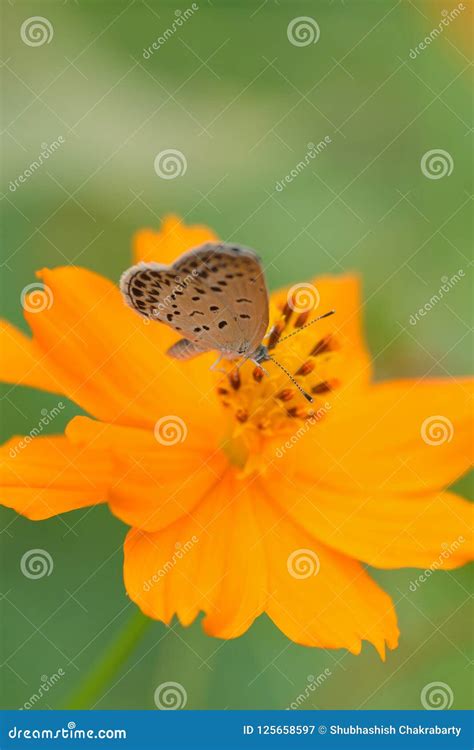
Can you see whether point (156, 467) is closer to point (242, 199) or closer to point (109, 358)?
point (109, 358)

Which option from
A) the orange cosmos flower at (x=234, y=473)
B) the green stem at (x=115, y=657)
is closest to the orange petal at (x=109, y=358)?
the orange cosmos flower at (x=234, y=473)

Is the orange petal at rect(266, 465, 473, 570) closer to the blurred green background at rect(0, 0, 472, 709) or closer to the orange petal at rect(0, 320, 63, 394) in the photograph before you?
the blurred green background at rect(0, 0, 472, 709)

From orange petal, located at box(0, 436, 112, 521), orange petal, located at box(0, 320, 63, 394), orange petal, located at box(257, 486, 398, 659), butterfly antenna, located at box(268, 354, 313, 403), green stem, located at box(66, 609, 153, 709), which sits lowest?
green stem, located at box(66, 609, 153, 709)

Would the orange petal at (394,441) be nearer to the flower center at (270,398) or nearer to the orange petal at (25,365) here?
the flower center at (270,398)

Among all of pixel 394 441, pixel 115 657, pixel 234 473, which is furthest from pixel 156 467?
pixel 394 441

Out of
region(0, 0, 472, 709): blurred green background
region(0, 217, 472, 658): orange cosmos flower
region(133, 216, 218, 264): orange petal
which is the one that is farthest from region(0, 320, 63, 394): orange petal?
region(133, 216, 218, 264): orange petal
